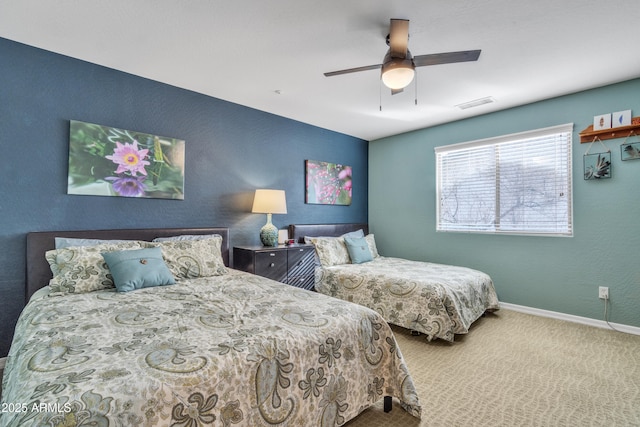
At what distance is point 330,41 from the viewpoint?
235cm

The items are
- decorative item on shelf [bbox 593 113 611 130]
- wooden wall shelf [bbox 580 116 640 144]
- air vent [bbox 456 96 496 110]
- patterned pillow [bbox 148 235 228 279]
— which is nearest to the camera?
patterned pillow [bbox 148 235 228 279]

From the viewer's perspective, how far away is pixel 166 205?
3.11 meters

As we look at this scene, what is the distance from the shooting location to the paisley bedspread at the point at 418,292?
2.73m

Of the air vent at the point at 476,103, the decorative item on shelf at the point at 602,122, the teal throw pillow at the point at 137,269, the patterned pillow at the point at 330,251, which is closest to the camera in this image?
the teal throw pillow at the point at 137,269

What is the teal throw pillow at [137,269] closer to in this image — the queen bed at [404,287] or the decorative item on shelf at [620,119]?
the queen bed at [404,287]

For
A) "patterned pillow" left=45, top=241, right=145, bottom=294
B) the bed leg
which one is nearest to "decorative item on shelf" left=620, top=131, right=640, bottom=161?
the bed leg

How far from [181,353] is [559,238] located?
13.2ft

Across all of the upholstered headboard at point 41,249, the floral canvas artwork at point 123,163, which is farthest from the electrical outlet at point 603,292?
the upholstered headboard at point 41,249

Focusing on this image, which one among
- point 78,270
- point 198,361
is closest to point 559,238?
point 198,361

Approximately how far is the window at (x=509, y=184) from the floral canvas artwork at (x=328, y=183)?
4.71 feet

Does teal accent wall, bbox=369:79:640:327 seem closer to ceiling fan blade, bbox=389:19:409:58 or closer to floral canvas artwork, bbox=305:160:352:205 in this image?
floral canvas artwork, bbox=305:160:352:205

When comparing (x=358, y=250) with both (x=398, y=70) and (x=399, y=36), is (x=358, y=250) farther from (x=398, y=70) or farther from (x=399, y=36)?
(x=399, y=36)

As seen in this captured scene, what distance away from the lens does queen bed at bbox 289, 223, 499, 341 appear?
108 inches

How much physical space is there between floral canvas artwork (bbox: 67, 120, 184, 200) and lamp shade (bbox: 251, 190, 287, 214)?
0.83 m
